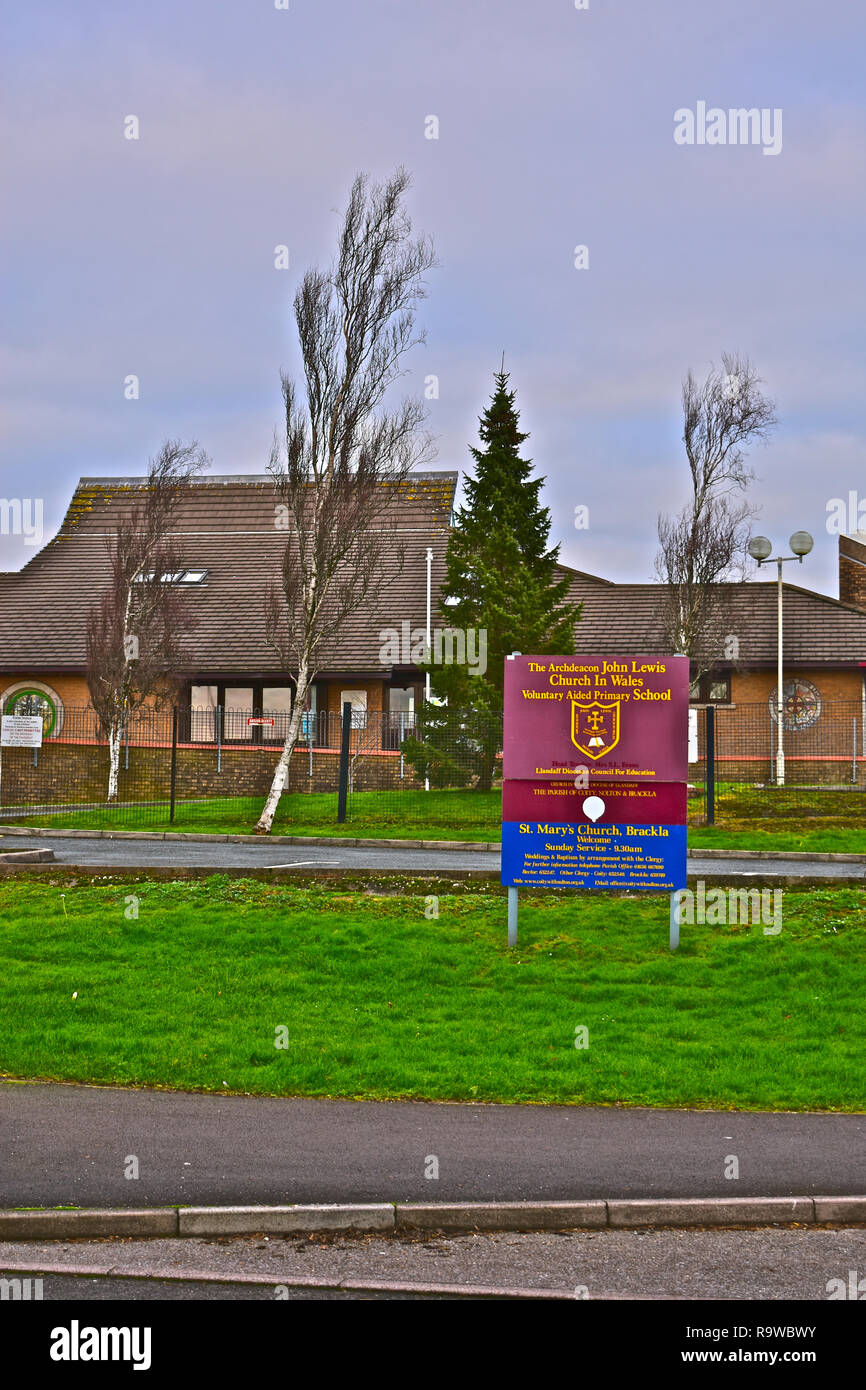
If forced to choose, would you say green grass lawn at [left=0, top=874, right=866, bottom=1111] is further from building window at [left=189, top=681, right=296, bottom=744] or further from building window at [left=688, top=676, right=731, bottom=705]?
building window at [left=688, top=676, right=731, bottom=705]

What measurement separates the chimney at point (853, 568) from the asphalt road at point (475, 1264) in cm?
4386

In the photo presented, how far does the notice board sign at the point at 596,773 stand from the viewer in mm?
13367

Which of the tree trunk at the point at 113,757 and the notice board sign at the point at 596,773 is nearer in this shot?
the notice board sign at the point at 596,773

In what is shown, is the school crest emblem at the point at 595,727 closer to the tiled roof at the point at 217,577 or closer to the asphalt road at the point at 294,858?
the asphalt road at the point at 294,858

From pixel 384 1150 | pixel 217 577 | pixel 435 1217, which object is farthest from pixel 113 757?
pixel 435 1217

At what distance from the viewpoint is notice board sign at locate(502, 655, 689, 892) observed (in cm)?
1337

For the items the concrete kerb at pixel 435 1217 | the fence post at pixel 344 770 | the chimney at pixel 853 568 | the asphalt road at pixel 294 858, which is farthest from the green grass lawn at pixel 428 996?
the chimney at pixel 853 568

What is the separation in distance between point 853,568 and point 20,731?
1200 inches

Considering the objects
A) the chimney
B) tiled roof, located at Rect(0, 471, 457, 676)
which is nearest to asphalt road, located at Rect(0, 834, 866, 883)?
tiled roof, located at Rect(0, 471, 457, 676)

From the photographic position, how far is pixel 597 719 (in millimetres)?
13484

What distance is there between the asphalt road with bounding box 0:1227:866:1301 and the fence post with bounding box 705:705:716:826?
1638cm

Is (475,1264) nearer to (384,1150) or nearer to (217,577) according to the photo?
(384,1150)
